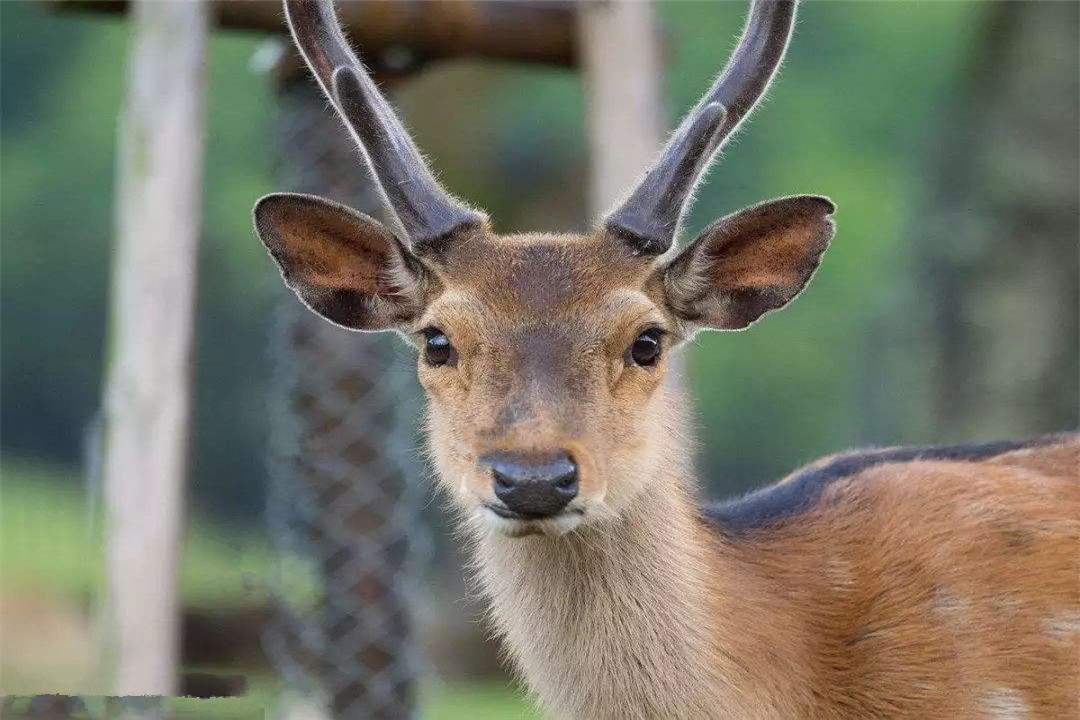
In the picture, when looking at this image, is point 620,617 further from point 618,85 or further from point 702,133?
point 618,85

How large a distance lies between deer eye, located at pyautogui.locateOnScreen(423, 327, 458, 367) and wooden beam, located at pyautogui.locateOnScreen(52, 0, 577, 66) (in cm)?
300

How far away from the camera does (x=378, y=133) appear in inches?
213

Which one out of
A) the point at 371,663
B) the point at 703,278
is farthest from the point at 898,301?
the point at 703,278

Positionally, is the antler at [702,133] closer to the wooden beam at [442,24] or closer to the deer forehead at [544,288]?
the deer forehead at [544,288]

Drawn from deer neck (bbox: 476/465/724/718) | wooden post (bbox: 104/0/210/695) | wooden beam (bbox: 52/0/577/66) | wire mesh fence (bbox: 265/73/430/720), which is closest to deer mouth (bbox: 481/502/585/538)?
deer neck (bbox: 476/465/724/718)

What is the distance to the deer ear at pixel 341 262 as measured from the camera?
5.68 m

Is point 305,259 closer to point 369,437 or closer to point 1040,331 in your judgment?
point 369,437

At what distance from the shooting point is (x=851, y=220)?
90.4ft

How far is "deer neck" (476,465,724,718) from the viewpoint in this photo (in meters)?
5.24

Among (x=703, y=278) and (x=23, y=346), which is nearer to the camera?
(x=703, y=278)

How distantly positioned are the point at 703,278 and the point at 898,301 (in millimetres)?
14973

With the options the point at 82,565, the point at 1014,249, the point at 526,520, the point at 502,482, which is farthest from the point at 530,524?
the point at 1014,249

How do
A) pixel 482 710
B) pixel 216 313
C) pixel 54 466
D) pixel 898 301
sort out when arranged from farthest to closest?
pixel 216 313, pixel 54 466, pixel 898 301, pixel 482 710

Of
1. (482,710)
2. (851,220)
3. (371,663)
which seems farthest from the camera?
(851,220)
